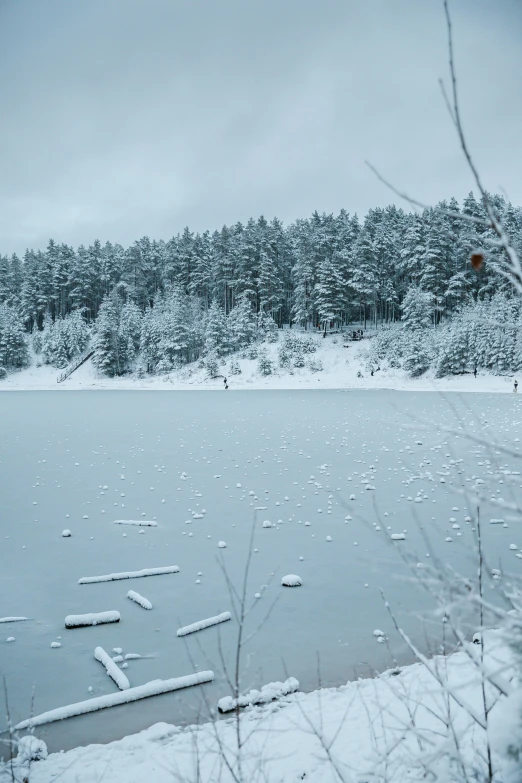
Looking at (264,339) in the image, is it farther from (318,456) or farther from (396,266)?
(318,456)

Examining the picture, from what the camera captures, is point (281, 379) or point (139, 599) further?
point (281, 379)

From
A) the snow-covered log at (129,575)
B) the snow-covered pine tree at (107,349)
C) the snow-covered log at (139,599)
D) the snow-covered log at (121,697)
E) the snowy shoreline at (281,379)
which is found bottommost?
the snow-covered log at (121,697)

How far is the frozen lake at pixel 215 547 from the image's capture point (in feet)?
17.5

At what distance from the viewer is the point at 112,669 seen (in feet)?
17.8

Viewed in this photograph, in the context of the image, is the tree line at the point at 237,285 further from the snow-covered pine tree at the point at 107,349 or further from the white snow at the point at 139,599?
the white snow at the point at 139,599

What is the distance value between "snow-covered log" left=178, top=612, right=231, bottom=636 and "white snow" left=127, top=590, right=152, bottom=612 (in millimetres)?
812

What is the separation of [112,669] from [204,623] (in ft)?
4.01

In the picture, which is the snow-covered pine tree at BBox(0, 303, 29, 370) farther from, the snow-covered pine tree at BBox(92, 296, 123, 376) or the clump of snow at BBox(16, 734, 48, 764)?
the clump of snow at BBox(16, 734, 48, 764)

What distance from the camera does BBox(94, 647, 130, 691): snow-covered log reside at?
522 centimetres

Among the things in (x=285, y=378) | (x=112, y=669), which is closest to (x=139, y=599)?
(x=112, y=669)

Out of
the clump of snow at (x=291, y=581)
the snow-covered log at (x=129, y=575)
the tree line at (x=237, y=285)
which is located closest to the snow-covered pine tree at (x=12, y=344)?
the tree line at (x=237, y=285)

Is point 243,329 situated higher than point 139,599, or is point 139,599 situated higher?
point 243,329

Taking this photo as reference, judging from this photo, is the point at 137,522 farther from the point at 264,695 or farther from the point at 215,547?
the point at 264,695

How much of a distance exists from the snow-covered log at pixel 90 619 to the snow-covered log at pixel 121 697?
1410 millimetres
